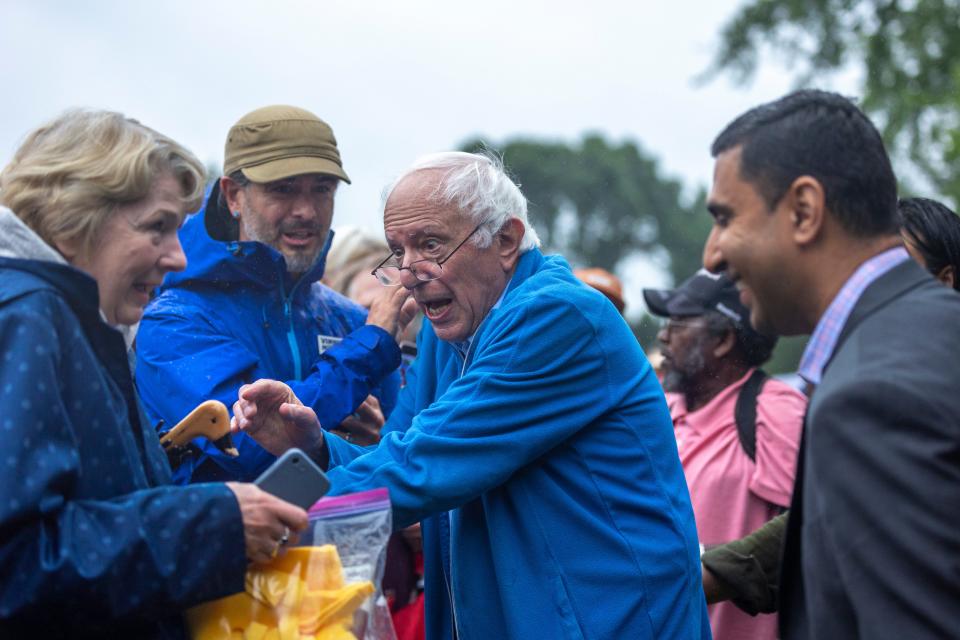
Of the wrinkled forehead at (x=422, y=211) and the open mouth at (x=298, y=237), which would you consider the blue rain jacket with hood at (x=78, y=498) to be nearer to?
the wrinkled forehead at (x=422, y=211)

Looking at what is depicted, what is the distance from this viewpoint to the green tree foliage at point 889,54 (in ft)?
46.2

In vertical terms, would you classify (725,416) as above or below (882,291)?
below

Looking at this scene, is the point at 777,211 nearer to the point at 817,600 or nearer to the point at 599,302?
the point at 817,600

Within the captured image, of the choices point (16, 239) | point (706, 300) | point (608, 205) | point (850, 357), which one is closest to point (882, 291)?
point (850, 357)

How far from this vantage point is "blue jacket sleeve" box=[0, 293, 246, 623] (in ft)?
7.32

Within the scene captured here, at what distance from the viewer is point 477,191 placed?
374 centimetres

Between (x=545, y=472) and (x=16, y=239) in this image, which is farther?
(x=545, y=472)

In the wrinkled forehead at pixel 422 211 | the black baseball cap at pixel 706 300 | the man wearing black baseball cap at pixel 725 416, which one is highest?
the wrinkled forehead at pixel 422 211

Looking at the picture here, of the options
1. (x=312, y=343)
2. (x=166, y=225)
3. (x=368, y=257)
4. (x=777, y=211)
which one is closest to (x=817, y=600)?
(x=777, y=211)

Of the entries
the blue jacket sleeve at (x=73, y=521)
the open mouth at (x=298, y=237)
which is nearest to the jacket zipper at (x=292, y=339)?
the open mouth at (x=298, y=237)

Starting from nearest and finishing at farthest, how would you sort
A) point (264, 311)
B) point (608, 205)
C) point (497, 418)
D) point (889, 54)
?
point (497, 418), point (264, 311), point (889, 54), point (608, 205)

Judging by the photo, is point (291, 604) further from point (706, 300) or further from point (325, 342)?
point (706, 300)

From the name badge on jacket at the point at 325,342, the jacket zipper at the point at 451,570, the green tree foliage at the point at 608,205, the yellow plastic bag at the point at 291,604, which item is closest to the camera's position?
the yellow plastic bag at the point at 291,604

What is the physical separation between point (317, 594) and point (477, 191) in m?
1.58
